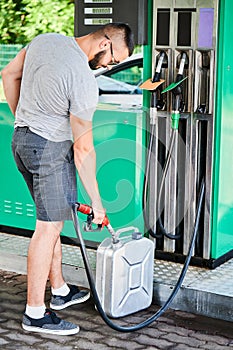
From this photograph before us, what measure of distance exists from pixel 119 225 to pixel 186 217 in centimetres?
53

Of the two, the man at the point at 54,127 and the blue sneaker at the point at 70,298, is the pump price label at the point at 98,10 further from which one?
the blue sneaker at the point at 70,298

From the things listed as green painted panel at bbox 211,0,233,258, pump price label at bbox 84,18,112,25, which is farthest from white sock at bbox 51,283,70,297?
pump price label at bbox 84,18,112,25

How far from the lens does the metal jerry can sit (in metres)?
4.73

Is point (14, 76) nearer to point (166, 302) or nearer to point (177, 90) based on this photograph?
point (177, 90)

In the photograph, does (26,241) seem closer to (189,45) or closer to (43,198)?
(43,198)

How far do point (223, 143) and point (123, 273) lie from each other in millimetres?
1136

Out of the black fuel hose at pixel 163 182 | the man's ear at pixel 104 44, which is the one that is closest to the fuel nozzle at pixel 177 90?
the black fuel hose at pixel 163 182

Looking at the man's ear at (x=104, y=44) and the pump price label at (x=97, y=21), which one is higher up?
the pump price label at (x=97, y=21)

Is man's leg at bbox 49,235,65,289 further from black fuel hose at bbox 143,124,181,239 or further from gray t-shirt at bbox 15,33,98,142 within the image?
gray t-shirt at bbox 15,33,98,142

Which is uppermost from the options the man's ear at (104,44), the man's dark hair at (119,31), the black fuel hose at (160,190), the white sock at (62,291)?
the man's dark hair at (119,31)

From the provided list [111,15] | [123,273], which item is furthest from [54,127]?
[111,15]

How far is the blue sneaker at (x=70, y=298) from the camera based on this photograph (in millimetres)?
5098

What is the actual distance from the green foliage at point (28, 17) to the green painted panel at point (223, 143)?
1720 mm

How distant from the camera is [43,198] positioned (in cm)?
464
